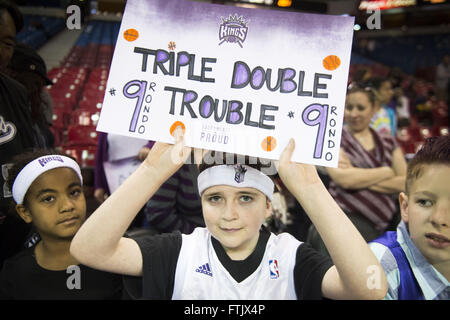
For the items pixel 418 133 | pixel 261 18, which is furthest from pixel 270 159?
pixel 418 133

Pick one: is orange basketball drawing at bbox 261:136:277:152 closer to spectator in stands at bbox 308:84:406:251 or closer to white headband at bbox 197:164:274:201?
white headband at bbox 197:164:274:201

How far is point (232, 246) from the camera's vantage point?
1.13m

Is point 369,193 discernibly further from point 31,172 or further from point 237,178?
point 31,172

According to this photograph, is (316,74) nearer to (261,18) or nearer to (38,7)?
(261,18)

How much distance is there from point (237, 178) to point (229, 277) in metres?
0.29

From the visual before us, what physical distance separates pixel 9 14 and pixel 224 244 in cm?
104

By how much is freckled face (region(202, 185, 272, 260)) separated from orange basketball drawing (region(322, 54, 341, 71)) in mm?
399

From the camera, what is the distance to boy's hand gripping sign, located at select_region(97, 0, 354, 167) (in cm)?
107

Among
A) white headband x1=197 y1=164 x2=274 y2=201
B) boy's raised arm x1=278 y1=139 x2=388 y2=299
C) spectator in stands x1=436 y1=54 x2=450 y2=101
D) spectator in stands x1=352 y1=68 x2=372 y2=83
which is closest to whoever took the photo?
boy's raised arm x1=278 y1=139 x2=388 y2=299

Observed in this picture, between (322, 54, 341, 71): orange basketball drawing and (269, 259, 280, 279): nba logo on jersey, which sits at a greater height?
(322, 54, 341, 71): orange basketball drawing

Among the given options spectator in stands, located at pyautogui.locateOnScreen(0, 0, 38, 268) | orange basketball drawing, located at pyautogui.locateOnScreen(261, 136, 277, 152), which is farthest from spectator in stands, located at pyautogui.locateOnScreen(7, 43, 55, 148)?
orange basketball drawing, located at pyautogui.locateOnScreen(261, 136, 277, 152)

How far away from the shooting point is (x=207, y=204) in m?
1.15

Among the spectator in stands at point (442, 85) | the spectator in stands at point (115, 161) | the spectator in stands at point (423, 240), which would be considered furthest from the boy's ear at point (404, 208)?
the spectator in stands at point (442, 85)

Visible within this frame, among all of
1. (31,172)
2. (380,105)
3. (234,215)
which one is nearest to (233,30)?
(234,215)
